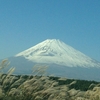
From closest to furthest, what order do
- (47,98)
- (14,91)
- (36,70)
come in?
(14,91)
(47,98)
(36,70)

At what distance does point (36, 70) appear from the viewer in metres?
10.1

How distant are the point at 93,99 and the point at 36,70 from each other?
1962mm

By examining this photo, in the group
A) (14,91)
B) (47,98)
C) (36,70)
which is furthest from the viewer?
(36,70)

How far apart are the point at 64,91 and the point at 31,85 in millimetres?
952

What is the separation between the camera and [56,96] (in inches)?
346

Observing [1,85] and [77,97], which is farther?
[1,85]

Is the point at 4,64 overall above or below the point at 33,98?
above

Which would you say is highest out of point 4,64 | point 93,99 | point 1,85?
point 4,64

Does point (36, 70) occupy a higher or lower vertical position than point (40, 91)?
higher

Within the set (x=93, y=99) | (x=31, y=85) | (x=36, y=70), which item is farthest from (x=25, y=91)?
(x=93, y=99)

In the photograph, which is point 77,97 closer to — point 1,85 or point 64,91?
point 64,91

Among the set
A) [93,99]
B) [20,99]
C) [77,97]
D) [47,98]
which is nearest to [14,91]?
[20,99]

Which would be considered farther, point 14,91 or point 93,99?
point 93,99

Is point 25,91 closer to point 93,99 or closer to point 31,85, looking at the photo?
point 31,85
